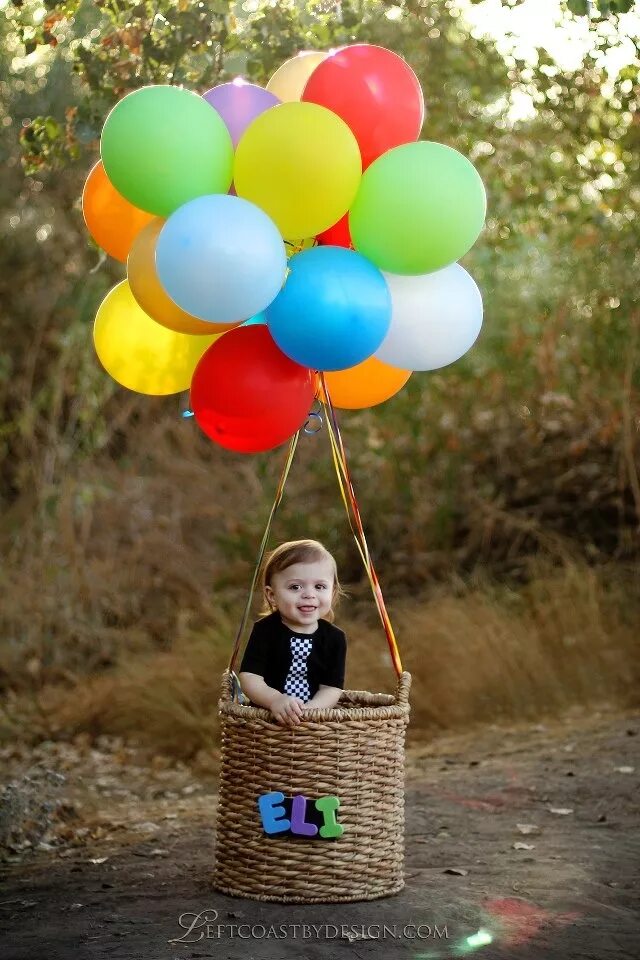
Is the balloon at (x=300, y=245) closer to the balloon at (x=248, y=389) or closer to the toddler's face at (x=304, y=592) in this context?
the balloon at (x=248, y=389)

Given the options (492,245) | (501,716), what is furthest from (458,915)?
(492,245)

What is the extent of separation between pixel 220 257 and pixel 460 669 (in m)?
3.82

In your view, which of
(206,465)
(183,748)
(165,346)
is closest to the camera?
(165,346)

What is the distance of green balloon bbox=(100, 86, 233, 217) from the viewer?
115 inches

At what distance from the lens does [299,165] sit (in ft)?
9.29

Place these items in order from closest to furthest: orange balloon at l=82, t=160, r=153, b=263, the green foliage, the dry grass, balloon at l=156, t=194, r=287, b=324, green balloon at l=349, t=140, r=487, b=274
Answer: balloon at l=156, t=194, r=287, b=324
green balloon at l=349, t=140, r=487, b=274
orange balloon at l=82, t=160, r=153, b=263
the green foliage
the dry grass

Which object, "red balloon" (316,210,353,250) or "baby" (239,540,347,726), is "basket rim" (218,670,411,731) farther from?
"red balloon" (316,210,353,250)

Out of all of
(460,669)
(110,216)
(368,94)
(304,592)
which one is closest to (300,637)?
(304,592)

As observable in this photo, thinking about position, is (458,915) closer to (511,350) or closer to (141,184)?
(141,184)

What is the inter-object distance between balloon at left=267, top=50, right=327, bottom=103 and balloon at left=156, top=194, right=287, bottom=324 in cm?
67

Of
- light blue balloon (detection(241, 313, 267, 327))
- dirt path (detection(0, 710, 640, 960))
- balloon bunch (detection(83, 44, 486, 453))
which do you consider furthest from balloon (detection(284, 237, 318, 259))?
dirt path (detection(0, 710, 640, 960))

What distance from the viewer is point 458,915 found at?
9.69ft

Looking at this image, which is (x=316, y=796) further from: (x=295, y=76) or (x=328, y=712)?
(x=295, y=76)

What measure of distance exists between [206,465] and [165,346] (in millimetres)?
5518
